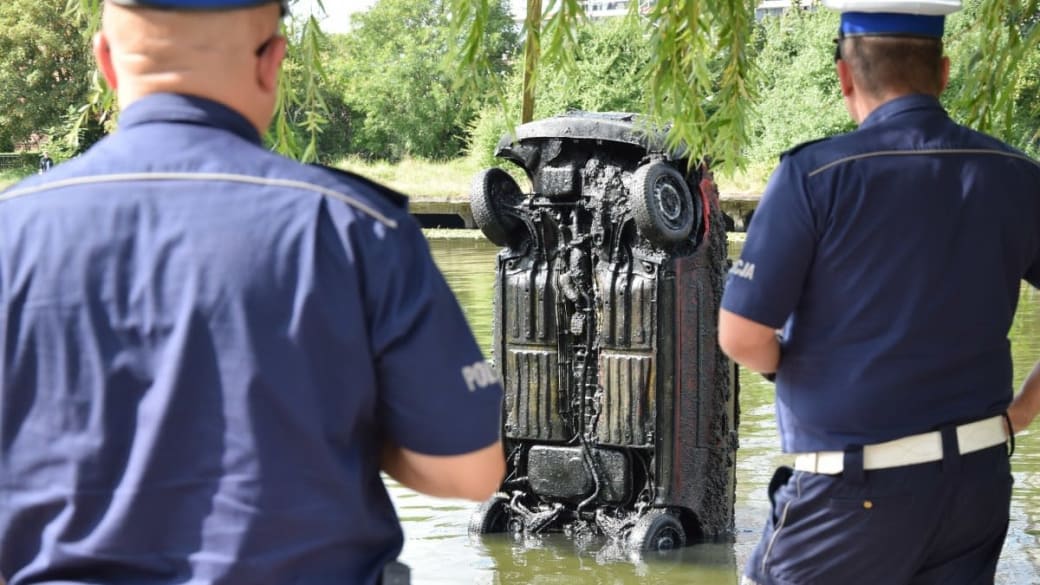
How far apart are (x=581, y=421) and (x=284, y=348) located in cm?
516

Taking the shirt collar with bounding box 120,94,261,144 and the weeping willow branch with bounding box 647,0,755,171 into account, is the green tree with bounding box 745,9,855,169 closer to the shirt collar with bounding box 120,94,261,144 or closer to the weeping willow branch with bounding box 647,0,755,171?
the weeping willow branch with bounding box 647,0,755,171

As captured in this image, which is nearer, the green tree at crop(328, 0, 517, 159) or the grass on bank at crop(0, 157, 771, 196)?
the grass on bank at crop(0, 157, 771, 196)

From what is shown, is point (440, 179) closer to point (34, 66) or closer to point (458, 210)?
point (458, 210)

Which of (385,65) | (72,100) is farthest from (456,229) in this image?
(385,65)

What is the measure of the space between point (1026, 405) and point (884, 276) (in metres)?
0.54

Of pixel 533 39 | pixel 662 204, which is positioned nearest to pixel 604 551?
pixel 662 204

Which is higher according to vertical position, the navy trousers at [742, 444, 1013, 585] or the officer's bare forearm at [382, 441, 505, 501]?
the officer's bare forearm at [382, 441, 505, 501]

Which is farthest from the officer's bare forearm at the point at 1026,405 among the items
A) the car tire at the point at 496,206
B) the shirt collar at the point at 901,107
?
the car tire at the point at 496,206

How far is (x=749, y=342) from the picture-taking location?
322cm

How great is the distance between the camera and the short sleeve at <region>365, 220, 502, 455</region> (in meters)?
2.09

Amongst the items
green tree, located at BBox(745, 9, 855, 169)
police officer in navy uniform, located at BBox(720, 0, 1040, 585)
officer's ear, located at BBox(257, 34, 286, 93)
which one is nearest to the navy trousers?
police officer in navy uniform, located at BBox(720, 0, 1040, 585)

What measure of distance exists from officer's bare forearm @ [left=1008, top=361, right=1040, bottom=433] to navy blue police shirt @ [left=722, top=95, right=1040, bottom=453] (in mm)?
164

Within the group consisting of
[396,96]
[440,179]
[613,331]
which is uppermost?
[613,331]

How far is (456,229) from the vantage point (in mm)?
32656
